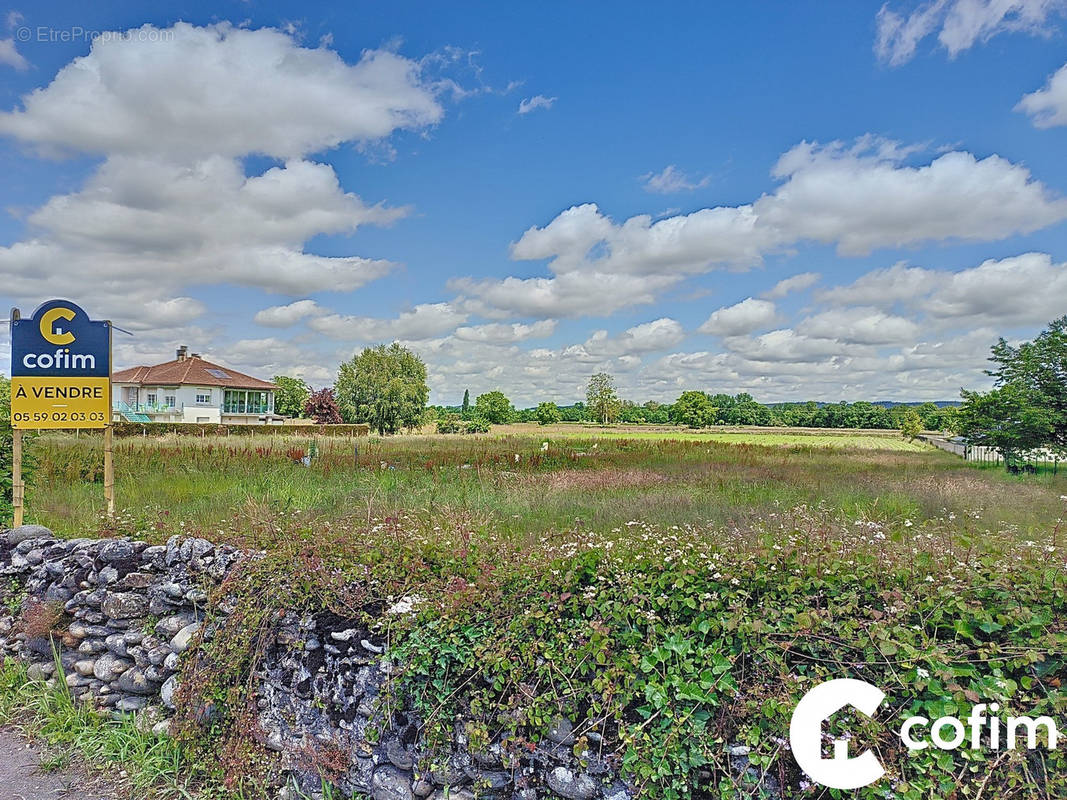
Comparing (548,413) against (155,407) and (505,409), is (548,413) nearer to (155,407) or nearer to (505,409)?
(505,409)

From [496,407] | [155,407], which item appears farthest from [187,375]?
[496,407]

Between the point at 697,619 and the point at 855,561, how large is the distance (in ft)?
2.43

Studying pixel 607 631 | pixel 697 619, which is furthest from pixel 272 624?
pixel 697 619

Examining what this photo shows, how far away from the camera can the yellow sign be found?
541 centimetres

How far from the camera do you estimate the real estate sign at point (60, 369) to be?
541cm

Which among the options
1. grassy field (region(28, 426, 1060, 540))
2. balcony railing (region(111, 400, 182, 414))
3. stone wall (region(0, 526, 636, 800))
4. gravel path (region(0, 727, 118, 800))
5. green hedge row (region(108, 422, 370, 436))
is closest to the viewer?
stone wall (region(0, 526, 636, 800))

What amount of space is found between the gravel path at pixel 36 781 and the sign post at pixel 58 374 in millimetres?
2245

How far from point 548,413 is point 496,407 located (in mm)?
7838

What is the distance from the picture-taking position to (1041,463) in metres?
20.7

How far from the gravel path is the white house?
4813 centimetres

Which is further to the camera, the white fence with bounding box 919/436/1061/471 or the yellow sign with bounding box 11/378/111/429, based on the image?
the white fence with bounding box 919/436/1061/471
